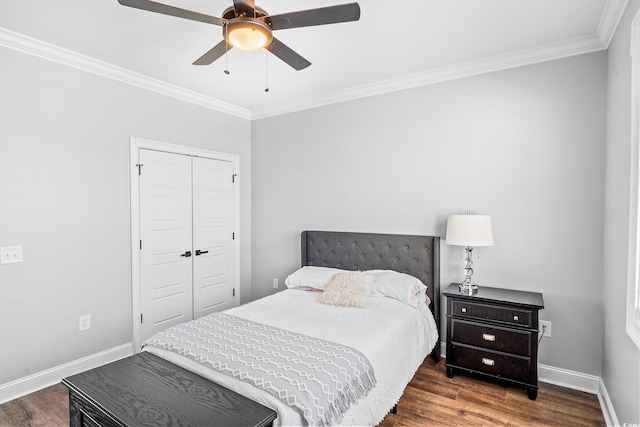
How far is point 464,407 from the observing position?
7.90ft

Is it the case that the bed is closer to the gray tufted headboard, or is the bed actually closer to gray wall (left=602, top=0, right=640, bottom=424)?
the gray tufted headboard

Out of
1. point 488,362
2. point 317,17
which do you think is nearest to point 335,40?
point 317,17

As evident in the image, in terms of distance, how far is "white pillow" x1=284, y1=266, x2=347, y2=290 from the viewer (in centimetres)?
324

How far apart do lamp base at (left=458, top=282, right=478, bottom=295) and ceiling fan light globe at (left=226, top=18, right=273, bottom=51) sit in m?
2.36

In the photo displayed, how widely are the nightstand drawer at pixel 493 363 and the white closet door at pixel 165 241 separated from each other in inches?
109

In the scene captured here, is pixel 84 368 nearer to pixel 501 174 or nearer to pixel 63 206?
pixel 63 206

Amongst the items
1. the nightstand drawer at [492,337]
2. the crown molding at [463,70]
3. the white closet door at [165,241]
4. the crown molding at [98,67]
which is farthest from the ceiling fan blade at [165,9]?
the nightstand drawer at [492,337]

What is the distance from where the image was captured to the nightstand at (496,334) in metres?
2.51

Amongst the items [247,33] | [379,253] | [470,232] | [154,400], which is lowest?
[154,400]

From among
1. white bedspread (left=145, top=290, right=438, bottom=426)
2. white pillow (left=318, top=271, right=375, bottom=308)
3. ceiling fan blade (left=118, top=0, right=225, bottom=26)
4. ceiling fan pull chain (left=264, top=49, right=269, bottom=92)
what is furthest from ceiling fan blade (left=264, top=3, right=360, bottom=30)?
white pillow (left=318, top=271, right=375, bottom=308)

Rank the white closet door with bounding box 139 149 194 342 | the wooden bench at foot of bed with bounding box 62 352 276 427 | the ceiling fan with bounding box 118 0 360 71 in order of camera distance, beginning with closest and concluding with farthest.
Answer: the wooden bench at foot of bed with bounding box 62 352 276 427 → the ceiling fan with bounding box 118 0 360 71 → the white closet door with bounding box 139 149 194 342

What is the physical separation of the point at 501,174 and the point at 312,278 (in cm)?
192

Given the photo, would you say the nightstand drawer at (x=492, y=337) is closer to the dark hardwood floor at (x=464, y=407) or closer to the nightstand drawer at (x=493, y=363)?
the nightstand drawer at (x=493, y=363)

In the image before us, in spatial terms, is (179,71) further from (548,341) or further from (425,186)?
(548,341)
